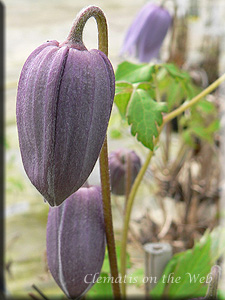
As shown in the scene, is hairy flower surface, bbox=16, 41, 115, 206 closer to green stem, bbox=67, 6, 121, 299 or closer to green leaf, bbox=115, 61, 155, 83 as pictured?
green stem, bbox=67, 6, 121, 299

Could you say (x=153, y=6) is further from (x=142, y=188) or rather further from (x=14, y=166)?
(x=14, y=166)

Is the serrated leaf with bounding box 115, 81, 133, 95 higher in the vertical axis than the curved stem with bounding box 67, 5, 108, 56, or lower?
lower

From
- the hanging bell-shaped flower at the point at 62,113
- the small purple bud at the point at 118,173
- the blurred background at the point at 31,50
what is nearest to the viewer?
the hanging bell-shaped flower at the point at 62,113

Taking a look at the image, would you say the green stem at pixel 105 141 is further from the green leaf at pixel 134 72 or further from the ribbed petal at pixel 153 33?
the ribbed petal at pixel 153 33

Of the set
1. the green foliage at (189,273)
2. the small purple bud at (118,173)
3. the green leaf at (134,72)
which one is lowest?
the green foliage at (189,273)

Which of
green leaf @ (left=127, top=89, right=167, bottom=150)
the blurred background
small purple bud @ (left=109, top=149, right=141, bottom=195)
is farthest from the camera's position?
the blurred background

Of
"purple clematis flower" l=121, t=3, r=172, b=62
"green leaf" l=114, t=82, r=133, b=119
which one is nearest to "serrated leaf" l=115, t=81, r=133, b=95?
"green leaf" l=114, t=82, r=133, b=119

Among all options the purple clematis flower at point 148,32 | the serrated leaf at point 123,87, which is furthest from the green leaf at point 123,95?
the purple clematis flower at point 148,32

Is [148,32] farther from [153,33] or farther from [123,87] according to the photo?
[123,87]
